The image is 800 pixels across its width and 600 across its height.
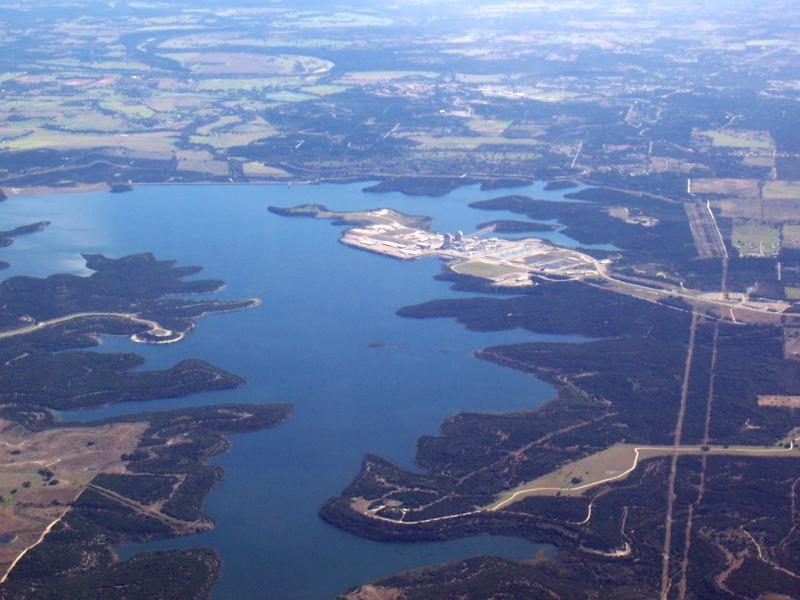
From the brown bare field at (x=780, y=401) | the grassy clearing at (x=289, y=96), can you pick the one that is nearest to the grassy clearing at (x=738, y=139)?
the grassy clearing at (x=289, y=96)

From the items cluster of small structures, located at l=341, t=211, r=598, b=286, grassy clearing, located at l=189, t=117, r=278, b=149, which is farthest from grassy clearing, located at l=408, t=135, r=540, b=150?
cluster of small structures, located at l=341, t=211, r=598, b=286

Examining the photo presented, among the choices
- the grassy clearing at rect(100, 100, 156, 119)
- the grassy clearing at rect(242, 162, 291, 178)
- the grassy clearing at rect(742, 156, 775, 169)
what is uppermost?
the grassy clearing at rect(742, 156, 775, 169)

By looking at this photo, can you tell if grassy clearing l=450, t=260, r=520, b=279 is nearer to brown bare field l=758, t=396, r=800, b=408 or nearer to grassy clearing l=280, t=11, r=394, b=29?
brown bare field l=758, t=396, r=800, b=408

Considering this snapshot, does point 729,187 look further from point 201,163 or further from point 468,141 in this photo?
point 201,163

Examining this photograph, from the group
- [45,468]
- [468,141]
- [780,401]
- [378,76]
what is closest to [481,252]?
[780,401]

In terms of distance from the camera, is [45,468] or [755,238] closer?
[45,468]

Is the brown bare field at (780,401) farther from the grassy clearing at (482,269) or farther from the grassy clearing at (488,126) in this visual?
the grassy clearing at (488,126)
